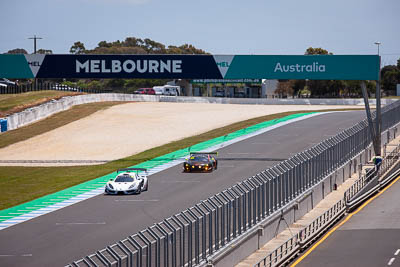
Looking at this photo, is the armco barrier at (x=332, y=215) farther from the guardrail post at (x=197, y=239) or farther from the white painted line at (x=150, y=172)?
the white painted line at (x=150, y=172)

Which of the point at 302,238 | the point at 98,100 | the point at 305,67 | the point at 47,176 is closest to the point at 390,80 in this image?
the point at 98,100

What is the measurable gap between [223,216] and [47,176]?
24633 mm

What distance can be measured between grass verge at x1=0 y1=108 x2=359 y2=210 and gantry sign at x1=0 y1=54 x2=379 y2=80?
594 cm

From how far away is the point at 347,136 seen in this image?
37.4 m

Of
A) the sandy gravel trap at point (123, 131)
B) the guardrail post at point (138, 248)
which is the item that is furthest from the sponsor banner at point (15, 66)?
the guardrail post at point (138, 248)

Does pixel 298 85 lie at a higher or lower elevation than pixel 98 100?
higher

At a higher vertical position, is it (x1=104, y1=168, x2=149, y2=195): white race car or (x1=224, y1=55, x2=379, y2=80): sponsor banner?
(x1=224, y1=55, x2=379, y2=80): sponsor banner

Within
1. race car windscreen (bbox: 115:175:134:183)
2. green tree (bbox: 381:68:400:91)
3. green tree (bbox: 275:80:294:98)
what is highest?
green tree (bbox: 381:68:400:91)

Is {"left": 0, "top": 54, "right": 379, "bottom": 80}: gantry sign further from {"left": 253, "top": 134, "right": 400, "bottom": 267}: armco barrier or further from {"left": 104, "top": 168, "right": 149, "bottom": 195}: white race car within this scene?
{"left": 104, "top": 168, "right": 149, "bottom": 195}: white race car

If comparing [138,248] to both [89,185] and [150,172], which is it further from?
[150,172]

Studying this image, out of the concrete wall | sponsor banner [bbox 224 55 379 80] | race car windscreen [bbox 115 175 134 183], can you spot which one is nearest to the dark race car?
sponsor banner [bbox 224 55 379 80]

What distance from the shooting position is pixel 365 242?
25.1 meters

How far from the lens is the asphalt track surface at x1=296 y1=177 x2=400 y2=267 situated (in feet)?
73.1

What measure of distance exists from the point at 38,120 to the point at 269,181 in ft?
158
